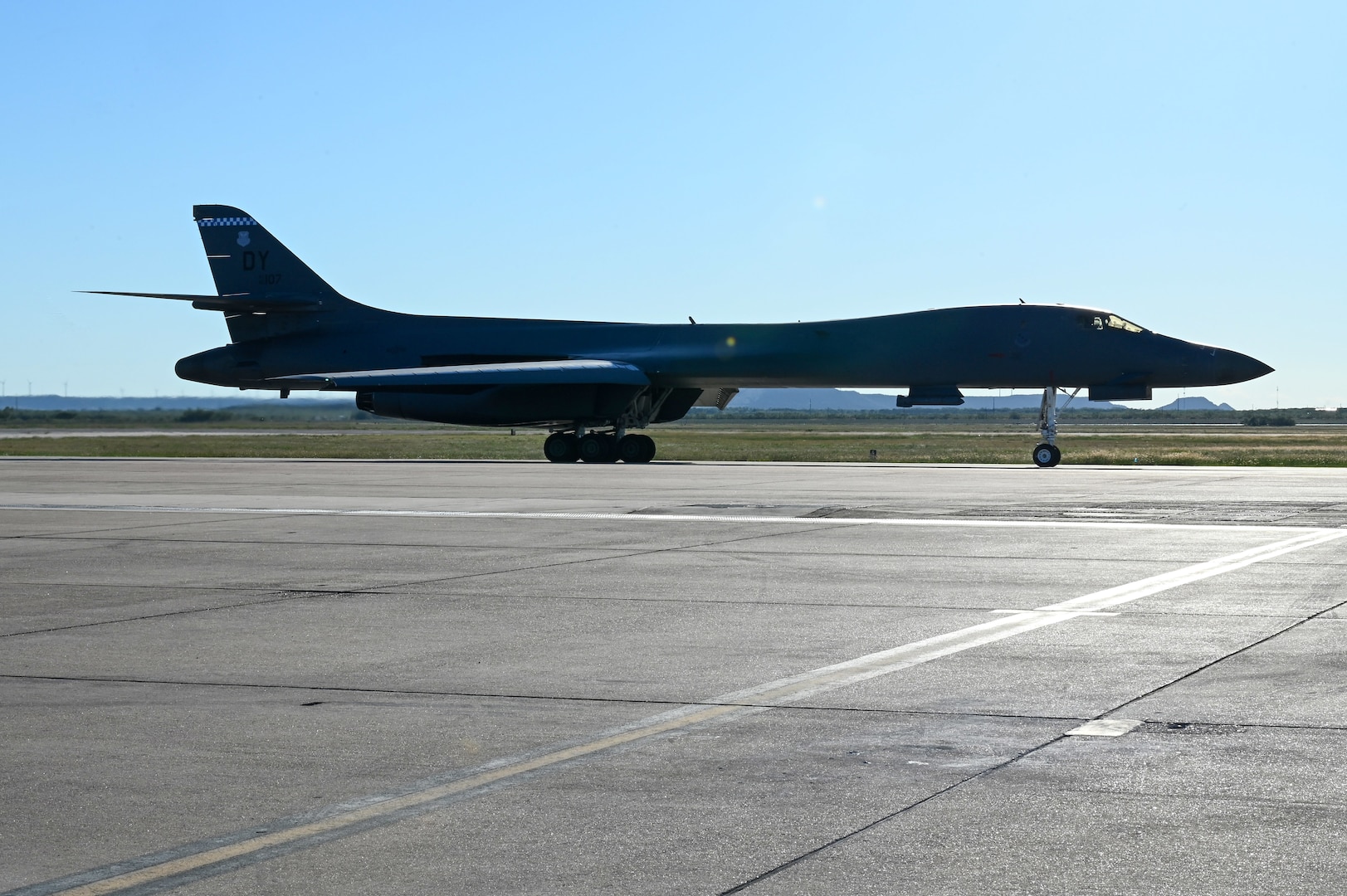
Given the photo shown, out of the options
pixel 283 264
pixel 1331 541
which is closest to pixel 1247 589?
pixel 1331 541

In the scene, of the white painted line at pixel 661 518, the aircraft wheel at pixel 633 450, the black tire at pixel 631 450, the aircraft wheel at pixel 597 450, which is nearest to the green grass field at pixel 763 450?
the aircraft wheel at pixel 633 450

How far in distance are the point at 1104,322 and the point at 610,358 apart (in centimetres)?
1152

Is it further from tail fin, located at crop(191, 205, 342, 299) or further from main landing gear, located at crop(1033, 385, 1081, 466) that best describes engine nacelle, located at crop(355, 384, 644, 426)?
main landing gear, located at crop(1033, 385, 1081, 466)

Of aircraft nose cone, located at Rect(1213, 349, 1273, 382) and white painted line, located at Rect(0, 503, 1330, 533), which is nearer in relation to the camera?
white painted line, located at Rect(0, 503, 1330, 533)

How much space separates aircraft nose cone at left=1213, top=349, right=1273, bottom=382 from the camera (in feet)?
108

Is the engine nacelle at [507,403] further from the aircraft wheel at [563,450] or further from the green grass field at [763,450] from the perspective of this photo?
the green grass field at [763,450]

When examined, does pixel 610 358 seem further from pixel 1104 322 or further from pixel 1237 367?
pixel 1237 367

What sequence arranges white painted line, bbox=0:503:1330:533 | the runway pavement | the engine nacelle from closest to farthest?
1. the runway pavement
2. white painted line, bbox=0:503:1330:533
3. the engine nacelle

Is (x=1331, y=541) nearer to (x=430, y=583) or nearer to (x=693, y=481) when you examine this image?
(x=430, y=583)

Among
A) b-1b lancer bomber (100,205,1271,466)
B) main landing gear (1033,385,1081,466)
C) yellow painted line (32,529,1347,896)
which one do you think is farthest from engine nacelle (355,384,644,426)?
yellow painted line (32,529,1347,896)

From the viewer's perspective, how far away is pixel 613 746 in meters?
5.87

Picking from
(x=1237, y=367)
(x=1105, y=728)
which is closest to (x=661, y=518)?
(x=1105, y=728)

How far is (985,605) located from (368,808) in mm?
5920

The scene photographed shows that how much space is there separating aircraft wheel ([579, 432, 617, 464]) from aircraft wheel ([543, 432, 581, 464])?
0.60ft
